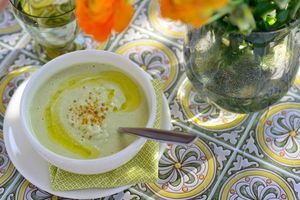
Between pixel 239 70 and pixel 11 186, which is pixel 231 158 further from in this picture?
pixel 11 186

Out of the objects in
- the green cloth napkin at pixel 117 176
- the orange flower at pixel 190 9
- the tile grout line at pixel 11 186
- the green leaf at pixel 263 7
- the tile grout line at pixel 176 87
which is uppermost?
the orange flower at pixel 190 9

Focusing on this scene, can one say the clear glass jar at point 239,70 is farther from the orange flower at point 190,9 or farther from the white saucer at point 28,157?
the orange flower at point 190,9

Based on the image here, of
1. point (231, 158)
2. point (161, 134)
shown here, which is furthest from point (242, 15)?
point (231, 158)

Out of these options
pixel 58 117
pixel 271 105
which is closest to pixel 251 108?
pixel 271 105

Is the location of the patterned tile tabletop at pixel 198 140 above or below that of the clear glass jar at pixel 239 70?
below

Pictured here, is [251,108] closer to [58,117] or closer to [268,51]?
[268,51]

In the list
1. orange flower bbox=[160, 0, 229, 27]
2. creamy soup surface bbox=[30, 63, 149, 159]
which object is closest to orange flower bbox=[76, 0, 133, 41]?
orange flower bbox=[160, 0, 229, 27]

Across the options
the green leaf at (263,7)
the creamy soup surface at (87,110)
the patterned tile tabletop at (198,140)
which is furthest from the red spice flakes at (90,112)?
the green leaf at (263,7)
